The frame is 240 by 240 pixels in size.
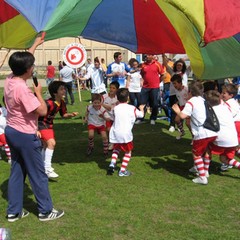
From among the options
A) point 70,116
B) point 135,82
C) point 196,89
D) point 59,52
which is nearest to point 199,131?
point 196,89

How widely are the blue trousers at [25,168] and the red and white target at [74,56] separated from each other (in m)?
9.64

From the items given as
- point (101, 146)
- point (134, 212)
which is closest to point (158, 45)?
point (101, 146)

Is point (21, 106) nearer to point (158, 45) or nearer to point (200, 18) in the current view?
point (200, 18)

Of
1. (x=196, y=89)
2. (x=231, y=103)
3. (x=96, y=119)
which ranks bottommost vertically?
(x=96, y=119)

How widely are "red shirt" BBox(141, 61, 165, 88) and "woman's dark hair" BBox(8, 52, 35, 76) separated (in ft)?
20.8

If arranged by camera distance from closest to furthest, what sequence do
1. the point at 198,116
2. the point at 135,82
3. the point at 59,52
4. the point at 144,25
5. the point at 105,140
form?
the point at 198,116 < the point at 105,140 < the point at 144,25 < the point at 135,82 < the point at 59,52

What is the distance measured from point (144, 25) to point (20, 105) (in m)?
3.95

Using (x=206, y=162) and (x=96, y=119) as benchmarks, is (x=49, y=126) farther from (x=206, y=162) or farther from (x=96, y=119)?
(x=206, y=162)

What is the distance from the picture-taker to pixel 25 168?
4301 millimetres

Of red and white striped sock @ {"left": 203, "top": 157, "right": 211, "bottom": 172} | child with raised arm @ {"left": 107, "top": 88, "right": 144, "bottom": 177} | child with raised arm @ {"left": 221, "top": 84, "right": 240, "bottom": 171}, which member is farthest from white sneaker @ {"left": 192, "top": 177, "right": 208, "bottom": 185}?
child with raised arm @ {"left": 107, "top": 88, "right": 144, "bottom": 177}

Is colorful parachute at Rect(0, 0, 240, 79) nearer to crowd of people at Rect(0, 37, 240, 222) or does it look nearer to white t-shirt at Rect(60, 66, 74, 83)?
crowd of people at Rect(0, 37, 240, 222)

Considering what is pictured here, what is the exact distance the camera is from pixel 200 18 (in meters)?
4.68

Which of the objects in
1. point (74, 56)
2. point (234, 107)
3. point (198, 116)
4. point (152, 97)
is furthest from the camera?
point (74, 56)

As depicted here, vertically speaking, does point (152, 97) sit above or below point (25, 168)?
above
